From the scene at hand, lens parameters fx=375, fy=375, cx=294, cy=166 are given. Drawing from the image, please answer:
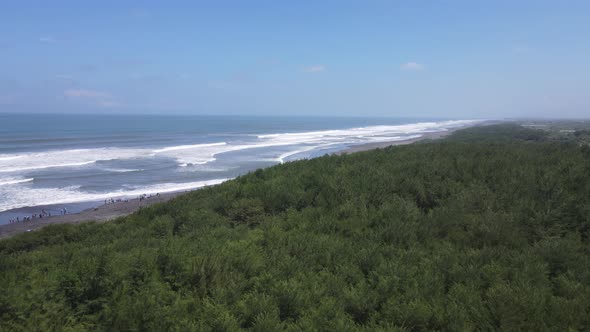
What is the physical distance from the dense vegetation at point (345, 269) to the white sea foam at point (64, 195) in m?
15.8

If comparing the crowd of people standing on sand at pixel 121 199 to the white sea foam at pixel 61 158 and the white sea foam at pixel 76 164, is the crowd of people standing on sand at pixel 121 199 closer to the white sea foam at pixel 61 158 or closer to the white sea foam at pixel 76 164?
the white sea foam at pixel 76 164

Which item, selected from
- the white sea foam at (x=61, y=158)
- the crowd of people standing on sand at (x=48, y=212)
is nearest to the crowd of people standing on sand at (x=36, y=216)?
the crowd of people standing on sand at (x=48, y=212)

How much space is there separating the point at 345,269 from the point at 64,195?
2524 centimetres

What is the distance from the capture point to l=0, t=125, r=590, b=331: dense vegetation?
456 cm

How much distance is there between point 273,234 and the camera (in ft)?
25.7

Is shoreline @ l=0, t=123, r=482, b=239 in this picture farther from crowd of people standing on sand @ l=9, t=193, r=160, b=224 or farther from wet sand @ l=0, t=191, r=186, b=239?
crowd of people standing on sand @ l=9, t=193, r=160, b=224

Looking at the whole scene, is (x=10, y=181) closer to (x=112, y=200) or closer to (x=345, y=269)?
(x=112, y=200)

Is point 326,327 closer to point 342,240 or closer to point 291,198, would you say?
point 342,240

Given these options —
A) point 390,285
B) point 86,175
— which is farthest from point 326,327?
point 86,175

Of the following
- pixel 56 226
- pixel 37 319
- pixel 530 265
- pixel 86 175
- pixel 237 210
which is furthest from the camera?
pixel 86 175

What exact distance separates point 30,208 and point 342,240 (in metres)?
22.0

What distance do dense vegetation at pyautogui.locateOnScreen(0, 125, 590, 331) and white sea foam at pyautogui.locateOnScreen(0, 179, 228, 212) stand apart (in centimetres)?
1582

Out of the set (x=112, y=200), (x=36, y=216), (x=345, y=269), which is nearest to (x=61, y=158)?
(x=112, y=200)

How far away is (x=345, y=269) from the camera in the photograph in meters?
5.98
